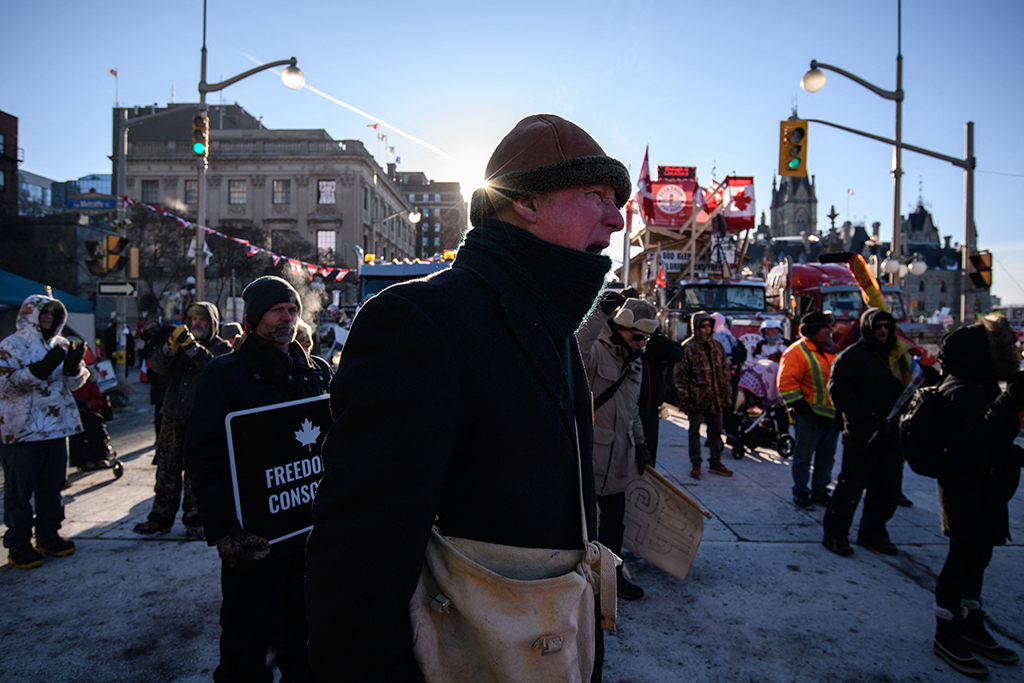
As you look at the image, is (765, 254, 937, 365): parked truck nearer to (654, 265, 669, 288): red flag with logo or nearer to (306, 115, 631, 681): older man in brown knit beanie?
(654, 265, 669, 288): red flag with logo

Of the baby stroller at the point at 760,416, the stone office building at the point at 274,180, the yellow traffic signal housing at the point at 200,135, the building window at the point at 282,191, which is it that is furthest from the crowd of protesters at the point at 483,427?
the building window at the point at 282,191

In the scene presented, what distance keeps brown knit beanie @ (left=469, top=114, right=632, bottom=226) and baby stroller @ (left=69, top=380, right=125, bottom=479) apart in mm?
7582

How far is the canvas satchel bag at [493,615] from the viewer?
44.4 inches

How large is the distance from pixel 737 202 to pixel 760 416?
11.2 m

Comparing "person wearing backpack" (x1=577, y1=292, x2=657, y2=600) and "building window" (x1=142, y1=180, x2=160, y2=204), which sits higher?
"building window" (x1=142, y1=180, x2=160, y2=204)

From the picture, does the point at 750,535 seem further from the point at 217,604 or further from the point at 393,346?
the point at 393,346

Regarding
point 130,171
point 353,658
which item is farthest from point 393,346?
point 130,171

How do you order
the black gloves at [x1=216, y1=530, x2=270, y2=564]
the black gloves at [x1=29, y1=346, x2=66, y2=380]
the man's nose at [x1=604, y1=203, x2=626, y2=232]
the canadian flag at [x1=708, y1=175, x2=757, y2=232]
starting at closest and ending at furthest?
the man's nose at [x1=604, y1=203, x2=626, y2=232], the black gloves at [x1=216, y1=530, x2=270, y2=564], the black gloves at [x1=29, y1=346, x2=66, y2=380], the canadian flag at [x1=708, y1=175, x2=757, y2=232]

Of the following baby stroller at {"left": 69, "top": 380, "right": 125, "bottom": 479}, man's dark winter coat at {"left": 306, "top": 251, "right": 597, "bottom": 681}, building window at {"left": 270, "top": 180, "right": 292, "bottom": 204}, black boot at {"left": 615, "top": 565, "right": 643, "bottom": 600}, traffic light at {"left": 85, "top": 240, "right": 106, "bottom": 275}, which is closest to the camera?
man's dark winter coat at {"left": 306, "top": 251, "right": 597, "bottom": 681}

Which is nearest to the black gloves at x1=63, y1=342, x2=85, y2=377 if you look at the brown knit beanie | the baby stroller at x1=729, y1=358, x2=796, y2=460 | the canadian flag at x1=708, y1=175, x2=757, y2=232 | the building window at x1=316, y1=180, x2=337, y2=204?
the brown knit beanie

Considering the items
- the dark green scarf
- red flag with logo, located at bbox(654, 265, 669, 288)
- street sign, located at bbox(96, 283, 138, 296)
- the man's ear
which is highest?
red flag with logo, located at bbox(654, 265, 669, 288)

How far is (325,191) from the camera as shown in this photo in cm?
5478

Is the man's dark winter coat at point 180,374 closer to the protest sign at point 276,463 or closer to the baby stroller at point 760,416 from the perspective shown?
the protest sign at point 276,463

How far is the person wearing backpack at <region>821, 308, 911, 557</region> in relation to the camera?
4793mm
